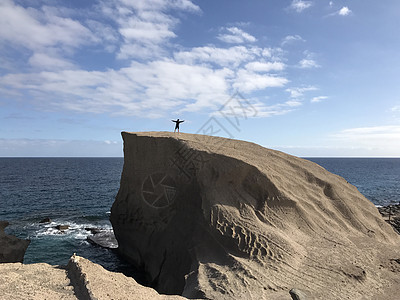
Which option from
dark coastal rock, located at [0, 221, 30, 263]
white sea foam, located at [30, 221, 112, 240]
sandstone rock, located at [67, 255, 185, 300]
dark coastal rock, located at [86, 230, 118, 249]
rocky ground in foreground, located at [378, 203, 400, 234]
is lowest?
dark coastal rock, located at [86, 230, 118, 249]

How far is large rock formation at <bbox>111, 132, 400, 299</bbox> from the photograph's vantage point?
9.55 m

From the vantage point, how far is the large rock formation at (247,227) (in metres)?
9.55

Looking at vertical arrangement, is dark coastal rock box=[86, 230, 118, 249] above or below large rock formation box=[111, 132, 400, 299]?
below

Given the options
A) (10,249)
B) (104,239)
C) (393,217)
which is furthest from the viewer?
(393,217)

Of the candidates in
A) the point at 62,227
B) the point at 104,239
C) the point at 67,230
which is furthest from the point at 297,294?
the point at 62,227

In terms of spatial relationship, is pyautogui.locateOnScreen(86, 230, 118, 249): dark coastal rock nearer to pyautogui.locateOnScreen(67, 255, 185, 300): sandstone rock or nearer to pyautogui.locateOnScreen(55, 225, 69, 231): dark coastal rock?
pyautogui.locateOnScreen(55, 225, 69, 231): dark coastal rock

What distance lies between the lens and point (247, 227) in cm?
1123

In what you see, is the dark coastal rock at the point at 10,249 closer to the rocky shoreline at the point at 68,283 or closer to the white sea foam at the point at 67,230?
the rocky shoreline at the point at 68,283

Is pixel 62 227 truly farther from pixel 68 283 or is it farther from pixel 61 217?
pixel 68 283

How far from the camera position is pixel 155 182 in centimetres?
1638

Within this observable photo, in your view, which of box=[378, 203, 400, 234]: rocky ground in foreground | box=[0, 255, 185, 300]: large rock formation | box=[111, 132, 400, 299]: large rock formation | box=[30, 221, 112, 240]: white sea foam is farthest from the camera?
box=[30, 221, 112, 240]: white sea foam

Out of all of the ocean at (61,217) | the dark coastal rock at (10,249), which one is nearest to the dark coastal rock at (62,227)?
the ocean at (61,217)

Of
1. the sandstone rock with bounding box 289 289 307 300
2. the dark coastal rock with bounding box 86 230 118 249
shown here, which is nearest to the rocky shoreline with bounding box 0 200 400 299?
the sandstone rock with bounding box 289 289 307 300

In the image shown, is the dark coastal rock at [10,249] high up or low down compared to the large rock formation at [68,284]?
down
